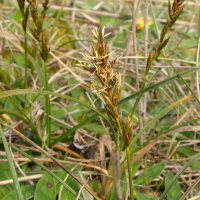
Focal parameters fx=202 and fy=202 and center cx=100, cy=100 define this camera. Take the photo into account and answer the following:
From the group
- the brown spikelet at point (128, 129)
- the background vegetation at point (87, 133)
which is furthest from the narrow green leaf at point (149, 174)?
the brown spikelet at point (128, 129)

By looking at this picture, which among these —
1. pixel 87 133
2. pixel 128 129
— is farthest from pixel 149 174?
pixel 128 129

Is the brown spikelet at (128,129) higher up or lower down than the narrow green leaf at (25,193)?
higher up

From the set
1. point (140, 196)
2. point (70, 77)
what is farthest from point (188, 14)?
point (140, 196)

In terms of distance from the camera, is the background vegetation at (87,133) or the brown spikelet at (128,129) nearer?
the brown spikelet at (128,129)

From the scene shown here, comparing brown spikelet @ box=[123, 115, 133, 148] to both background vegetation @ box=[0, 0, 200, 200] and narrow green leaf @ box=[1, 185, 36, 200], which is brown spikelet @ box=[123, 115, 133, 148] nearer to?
background vegetation @ box=[0, 0, 200, 200]

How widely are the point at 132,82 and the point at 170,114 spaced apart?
426mm

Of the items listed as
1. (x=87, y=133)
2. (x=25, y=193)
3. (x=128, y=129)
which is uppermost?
(x=128, y=129)

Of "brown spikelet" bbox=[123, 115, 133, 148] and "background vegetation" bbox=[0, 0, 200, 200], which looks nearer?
"brown spikelet" bbox=[123, 115, 133, 148]

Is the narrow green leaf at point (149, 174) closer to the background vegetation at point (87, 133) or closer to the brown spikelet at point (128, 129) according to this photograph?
the background vegetation at point (87, 133)

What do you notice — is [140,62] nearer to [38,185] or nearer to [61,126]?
[61,126]

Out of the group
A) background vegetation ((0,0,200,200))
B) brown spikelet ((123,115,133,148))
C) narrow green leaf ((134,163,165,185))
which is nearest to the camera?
brown spikelet ((123,115,133,148))

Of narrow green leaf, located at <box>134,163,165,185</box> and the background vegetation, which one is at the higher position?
the background vegetation

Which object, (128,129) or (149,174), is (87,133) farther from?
(128,129)

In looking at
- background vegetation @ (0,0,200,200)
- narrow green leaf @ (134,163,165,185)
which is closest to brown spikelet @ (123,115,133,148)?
background vegetation @ (0,0,200,200)
